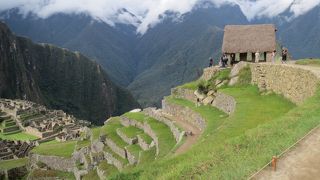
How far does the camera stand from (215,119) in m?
26.0

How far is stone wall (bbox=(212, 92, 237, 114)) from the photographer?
2608 centimetres

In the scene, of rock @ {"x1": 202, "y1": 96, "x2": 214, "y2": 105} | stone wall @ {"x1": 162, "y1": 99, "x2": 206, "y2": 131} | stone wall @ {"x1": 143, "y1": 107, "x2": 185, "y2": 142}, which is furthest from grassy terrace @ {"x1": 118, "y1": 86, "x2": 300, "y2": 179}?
rock @ {"x1": 202, "y1": 96, "x2": 214, "y2": 105}

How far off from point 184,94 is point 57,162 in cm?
1726

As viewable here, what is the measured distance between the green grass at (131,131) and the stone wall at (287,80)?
33.6 ft

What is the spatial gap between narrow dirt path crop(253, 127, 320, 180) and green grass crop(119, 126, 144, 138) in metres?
22.7

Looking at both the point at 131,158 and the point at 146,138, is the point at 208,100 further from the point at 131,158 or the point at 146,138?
the point at 131,158

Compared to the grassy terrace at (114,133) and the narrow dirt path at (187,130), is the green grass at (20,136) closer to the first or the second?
the grassy terrace at (114,133)

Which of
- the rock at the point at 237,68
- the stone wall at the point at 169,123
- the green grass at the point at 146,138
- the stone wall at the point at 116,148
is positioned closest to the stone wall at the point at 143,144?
the green grass at the point at 146,138

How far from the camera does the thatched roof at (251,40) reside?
34719mm

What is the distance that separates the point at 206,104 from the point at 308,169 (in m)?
18.8

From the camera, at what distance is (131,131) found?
3756cm

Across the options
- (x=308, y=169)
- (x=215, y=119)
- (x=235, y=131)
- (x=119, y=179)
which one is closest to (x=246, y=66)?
(x=215, y=119)

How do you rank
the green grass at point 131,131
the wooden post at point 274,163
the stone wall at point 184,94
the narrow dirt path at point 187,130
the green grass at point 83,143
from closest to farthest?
1. the wooden post at point 274,163
2. the narrow dirt path at point 187,130
3. the stone wall at point 184,94
4. the green grass at point 131,131
5. the green grass at point 83,143

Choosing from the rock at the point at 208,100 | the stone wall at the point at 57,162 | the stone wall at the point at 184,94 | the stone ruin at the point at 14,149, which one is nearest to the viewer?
A: the rock at the point at 208,100
